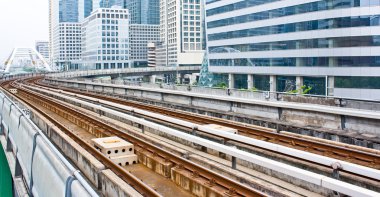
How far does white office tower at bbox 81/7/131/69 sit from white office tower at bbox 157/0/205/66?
65.2ft

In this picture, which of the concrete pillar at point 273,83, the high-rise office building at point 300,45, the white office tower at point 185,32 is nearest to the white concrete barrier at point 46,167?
the high-rise office building at point 300,45

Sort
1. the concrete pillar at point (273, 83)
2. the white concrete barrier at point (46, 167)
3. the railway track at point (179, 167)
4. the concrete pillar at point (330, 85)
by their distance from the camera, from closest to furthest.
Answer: the white concrete barrier at point (46, 167)
the railway track at point (179, 167)
the concrete pillar at point (330, 85)
the concrete pillar at point (273, 83)

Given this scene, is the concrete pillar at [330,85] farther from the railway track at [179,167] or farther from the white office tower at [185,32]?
the white office tower at [185,32]

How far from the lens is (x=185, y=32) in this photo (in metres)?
140

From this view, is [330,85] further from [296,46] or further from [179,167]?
[179,167]

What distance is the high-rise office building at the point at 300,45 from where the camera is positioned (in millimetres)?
38844

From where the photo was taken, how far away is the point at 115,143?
13.1 metres

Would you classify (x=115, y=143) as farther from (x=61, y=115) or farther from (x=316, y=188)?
(x=61, y=115)

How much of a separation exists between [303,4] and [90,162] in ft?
137

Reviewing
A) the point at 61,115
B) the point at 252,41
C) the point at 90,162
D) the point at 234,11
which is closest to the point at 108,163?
the point at 90,162

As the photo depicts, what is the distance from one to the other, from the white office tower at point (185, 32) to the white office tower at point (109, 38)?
1988cm

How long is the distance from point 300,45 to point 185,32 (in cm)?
9681

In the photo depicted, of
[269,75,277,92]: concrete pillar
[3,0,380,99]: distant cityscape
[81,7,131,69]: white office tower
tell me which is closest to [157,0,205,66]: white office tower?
[81,7,131,69]: white office tower

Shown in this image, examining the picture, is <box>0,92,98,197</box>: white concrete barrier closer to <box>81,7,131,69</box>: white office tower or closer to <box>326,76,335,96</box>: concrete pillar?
<box>326,76,335,96</box>: concrete pillar
